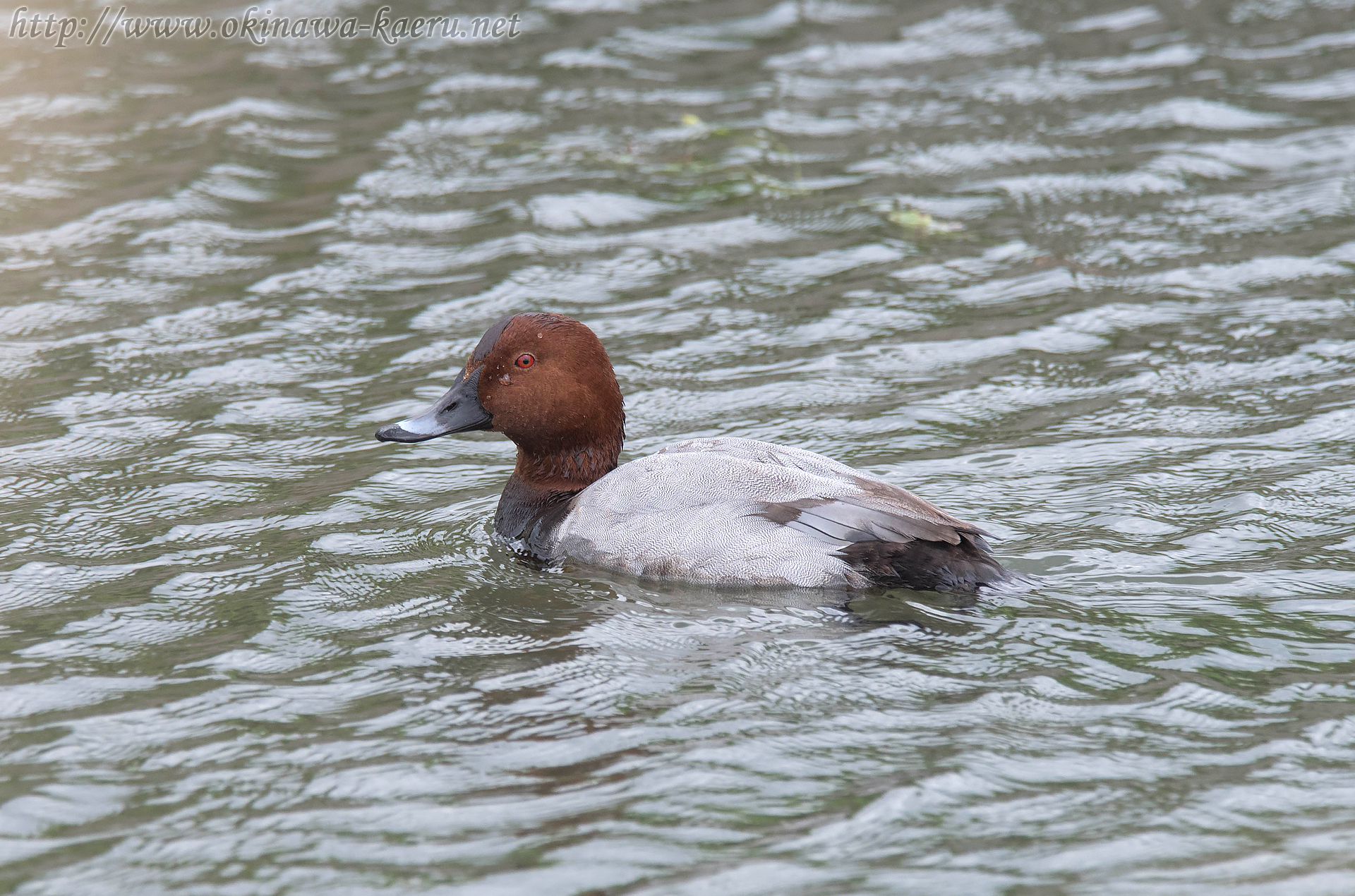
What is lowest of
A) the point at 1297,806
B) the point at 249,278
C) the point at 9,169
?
the point at 1297,806

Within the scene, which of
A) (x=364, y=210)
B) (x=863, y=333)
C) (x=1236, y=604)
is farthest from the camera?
(x=364, y=210)

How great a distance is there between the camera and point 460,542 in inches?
215

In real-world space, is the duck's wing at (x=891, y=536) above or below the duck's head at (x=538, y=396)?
below

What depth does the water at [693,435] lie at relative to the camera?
354cm

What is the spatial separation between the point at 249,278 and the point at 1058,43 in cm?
658

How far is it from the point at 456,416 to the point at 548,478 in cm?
41

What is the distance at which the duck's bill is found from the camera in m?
5.47

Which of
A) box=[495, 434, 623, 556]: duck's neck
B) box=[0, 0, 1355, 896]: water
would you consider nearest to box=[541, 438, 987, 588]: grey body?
box=[0, 0, 1355, 896]: water

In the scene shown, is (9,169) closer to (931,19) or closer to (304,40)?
(304,40)

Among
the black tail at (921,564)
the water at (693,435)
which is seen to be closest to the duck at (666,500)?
the black tail at (921,564)

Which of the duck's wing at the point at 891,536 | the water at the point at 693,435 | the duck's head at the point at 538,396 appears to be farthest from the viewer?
the duck's head at the point at 538,396

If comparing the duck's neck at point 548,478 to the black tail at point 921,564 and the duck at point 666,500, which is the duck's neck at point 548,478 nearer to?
the duck at point 666,500

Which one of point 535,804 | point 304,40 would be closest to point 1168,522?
point 535,804

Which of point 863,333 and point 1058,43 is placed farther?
point 1058,43
